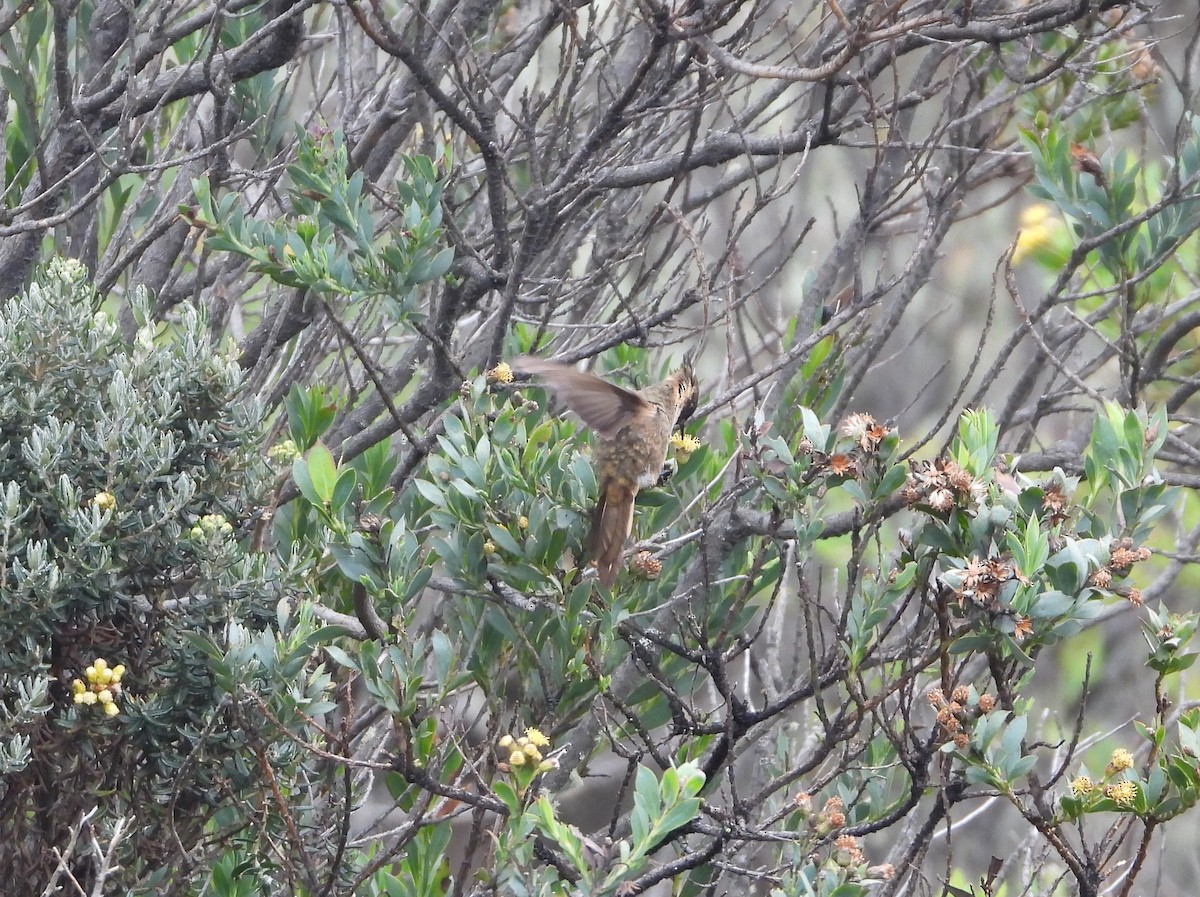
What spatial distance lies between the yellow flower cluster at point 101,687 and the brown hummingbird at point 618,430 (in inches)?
42.2

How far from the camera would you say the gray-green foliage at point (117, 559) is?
7.92 ft

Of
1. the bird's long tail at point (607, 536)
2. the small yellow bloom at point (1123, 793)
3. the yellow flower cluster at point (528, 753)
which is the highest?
the yellow flower cluster at point (528, 753)

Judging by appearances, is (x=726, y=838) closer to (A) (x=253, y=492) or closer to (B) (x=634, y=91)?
(A) (x=253, y=492)

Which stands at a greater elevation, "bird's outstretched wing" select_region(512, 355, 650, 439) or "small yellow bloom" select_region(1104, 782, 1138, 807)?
"bird's outstretched wing" select_region(512, 355, 650, 439)

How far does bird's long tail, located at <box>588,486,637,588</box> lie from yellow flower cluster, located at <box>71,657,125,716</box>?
1012 millimetres

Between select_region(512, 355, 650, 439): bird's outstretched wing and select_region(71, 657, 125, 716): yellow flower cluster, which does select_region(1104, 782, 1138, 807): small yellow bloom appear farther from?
select_region(71, 657, 125, 716): yellow flower cluster

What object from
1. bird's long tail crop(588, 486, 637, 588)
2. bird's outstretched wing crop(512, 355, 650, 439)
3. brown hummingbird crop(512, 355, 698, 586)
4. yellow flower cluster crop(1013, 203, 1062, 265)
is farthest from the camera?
yellow flower cluster crop(1013, 203, 1062, 265)

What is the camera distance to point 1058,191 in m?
4.00

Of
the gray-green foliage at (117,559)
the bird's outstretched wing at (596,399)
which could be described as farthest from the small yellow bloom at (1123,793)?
the gray-green foliage at (117,559)

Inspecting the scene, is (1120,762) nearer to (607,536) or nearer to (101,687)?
(607,536)

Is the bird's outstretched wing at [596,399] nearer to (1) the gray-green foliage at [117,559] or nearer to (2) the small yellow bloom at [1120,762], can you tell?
(1) the gray-green foliage at [117,559]

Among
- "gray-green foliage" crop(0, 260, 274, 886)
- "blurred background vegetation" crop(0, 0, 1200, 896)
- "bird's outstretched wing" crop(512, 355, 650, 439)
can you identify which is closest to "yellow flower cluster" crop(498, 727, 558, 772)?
"blurred background vegetation" crop(0, 0, 1200, 896)

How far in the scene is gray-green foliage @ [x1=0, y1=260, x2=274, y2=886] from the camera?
241cm

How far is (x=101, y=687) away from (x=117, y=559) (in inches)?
9.8
